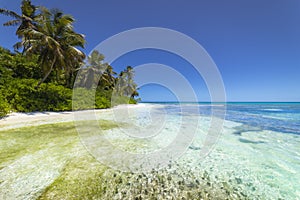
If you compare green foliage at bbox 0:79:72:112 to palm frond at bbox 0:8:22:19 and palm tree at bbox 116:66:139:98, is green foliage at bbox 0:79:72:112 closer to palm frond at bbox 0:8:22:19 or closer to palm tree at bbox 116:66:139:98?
palm frond at bbox 0:8:22:19

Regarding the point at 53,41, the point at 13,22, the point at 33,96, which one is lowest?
the point at 33,96

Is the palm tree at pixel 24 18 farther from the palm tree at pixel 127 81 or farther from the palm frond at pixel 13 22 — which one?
the palm tree at pixel 127 81

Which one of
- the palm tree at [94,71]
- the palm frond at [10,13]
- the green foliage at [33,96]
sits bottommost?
the green foliage at [33,96]

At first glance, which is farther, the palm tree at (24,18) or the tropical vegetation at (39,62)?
the palm tree at (24,18)

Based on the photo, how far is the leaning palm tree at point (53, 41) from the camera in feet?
35.7

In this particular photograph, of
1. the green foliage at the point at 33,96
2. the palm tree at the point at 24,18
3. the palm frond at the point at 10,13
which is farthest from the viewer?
the palm tree at the point at 24,18

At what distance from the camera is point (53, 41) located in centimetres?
1067

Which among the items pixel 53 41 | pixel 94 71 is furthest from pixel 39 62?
pixel 94 71

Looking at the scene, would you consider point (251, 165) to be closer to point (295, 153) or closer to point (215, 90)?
point (295, 153)

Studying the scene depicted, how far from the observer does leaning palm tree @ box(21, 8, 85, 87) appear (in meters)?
10.9

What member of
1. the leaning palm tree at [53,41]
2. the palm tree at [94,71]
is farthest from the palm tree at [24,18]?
the palm tree at [94,71]

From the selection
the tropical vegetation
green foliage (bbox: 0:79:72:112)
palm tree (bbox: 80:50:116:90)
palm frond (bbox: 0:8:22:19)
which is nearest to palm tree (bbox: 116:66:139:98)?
palm tree (bbox: 80:50:116:90)

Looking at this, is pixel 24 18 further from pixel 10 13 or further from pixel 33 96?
pixel 33 96

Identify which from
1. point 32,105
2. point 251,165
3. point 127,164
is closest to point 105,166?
point 127,164
